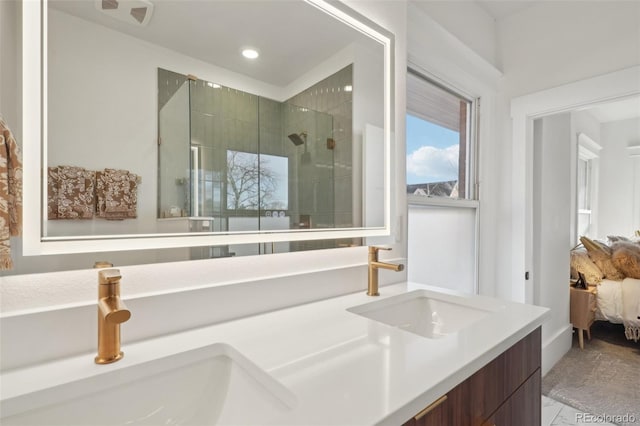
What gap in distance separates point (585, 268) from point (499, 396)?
112 inches

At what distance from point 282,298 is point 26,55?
0.78 m

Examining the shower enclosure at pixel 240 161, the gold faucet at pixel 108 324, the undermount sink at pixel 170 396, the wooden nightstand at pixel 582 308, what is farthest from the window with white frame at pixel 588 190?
the gold faucet at pixel 108 324

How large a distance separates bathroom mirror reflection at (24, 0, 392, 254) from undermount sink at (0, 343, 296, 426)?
27cm

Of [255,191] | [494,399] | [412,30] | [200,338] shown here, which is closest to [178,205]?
[255,191]

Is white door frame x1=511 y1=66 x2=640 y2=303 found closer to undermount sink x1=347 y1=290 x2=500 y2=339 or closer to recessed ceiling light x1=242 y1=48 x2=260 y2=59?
undermount sink x1=347 y1=290 x2=500 y2=339

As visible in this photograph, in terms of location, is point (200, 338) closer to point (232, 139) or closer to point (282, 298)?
point (282, 298)

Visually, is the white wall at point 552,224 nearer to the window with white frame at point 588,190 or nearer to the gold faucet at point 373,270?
the gold faucet at point 373,270

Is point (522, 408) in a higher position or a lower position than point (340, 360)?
lower

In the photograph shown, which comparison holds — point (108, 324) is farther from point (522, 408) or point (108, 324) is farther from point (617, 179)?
point (617, 179)

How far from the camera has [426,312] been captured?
1.13 m

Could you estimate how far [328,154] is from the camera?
3.67 feet

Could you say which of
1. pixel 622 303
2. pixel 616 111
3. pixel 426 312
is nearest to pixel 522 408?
pixel 426 312

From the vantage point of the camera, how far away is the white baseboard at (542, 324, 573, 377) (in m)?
2.18

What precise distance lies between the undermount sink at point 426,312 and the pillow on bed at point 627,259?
8.89ft
